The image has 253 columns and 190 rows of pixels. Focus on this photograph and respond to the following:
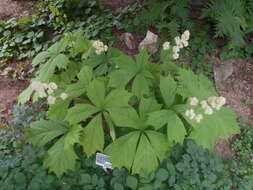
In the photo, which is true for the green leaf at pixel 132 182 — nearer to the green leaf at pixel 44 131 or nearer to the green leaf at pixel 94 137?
the green leaf at pixel 94 137

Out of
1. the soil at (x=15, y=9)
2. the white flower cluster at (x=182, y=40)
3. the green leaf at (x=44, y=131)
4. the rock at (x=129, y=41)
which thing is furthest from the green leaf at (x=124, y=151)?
A: the soil at (x=15, y=9)

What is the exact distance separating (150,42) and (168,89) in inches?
51.0

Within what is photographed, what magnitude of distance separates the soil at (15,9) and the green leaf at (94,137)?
111 inches

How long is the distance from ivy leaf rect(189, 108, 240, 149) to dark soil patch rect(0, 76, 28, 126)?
2026 mm

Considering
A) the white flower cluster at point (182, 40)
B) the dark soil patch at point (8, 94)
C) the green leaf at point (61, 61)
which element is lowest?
the dark soil patch at point (8, 94)

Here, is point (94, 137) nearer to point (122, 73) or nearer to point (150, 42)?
point (122, 73)

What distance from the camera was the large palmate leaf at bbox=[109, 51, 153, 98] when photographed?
80.0 inches

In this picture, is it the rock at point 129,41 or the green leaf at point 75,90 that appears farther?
the rock at point 129,41

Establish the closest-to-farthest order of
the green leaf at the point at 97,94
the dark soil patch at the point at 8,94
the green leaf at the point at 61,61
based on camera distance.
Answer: the green leaf at the point at 97,94 → the green leaf at the point at 61,61 → the dark soil patch at the point at 8,94

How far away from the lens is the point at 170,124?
1.81 meters

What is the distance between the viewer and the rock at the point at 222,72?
303cm

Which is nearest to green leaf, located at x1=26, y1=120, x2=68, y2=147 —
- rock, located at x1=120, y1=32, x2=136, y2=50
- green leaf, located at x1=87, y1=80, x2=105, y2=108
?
green leaf, located at x1=87, y1=80, x2=105, y2=108

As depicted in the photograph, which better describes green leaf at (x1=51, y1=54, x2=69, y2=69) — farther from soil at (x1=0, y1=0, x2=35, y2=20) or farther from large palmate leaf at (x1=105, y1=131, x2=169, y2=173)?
soil at (x1=0, y1=0, x2=35, y2=20)

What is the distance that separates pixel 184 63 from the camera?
10.1 feet
